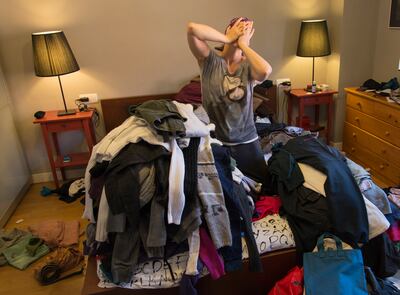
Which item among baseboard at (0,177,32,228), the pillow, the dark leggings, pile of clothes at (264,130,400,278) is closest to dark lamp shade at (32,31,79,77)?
the pillow

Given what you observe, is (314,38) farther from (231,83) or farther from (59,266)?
(59,266)

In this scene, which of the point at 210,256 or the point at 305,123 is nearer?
the point at 210,256

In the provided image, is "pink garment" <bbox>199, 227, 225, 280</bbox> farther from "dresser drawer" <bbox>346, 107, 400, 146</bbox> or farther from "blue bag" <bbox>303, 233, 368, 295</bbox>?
"dresser drawer" <bbox>346, 107, 400, 146</bbox>

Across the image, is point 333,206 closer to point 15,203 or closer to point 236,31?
point 236,31

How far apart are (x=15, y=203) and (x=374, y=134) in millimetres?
3109

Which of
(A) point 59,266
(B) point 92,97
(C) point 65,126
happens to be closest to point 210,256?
(A) point 59,266

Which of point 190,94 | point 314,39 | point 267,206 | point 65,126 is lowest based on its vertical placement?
point 267,206

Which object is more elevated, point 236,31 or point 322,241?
point 236,31

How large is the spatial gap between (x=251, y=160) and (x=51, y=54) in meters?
1.93

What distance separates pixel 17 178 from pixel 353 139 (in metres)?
3.09

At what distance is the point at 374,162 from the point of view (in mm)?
3008

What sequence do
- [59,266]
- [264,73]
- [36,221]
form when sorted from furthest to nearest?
[36,221] → [59,266] → [264,73]

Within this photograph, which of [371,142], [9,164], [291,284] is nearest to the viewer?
[291,284]

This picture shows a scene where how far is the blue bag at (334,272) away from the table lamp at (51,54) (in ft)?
7.77
